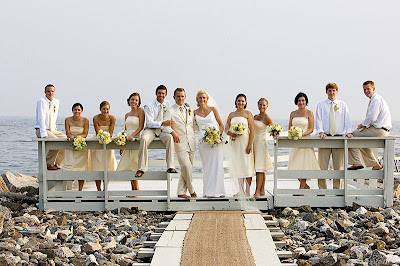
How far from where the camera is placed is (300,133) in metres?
10.9

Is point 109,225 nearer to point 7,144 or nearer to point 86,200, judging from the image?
point 86,200

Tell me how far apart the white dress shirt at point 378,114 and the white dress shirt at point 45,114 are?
610 cm

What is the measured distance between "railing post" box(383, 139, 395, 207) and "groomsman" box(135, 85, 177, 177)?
4.06 meters

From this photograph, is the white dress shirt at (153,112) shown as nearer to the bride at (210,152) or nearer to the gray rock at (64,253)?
the bride at (210,152)

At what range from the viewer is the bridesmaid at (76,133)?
11469 millimetres

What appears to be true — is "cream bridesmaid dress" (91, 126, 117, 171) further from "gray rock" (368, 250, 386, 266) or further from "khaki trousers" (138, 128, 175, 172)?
"gray rock" (368, 250, 386, 266)

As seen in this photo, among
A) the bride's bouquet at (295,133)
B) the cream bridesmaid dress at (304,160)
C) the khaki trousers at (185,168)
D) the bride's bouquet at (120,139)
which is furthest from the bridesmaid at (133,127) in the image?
the cream bridesmaid dress at (304,160)

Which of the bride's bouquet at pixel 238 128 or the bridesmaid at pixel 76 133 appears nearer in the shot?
the bride's bouquet at pixel 238 128

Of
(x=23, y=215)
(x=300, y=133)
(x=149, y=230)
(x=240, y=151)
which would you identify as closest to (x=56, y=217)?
(x=23, y=215)

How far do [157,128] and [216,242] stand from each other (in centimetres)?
367

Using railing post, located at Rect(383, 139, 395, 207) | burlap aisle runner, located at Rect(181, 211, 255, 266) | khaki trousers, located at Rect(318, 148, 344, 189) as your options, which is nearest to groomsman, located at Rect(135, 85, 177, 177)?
burlap aisle runner, located at Rect(181, 211, 255, 266)

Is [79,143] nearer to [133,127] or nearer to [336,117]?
[133,127]

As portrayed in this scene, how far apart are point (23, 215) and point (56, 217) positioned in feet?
1.93

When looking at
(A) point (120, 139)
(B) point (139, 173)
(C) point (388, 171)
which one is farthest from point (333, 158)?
(A) point (120, 139)
